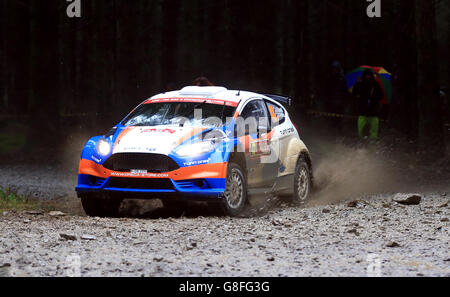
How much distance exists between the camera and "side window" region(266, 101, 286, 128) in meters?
12.9

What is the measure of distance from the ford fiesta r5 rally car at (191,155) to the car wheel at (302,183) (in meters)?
0.22

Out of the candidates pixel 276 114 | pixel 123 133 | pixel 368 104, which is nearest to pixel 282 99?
pixel 276 114

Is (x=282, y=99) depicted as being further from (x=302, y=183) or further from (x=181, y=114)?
(x=181, y=114)

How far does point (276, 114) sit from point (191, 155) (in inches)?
111

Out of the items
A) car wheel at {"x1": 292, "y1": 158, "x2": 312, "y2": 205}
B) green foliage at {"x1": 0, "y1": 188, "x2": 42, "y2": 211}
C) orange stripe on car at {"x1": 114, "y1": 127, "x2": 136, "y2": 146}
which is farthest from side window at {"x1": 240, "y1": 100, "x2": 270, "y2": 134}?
green foliage at {"x1": 0, "y1": 188, "x2": 42, "y2": 211}

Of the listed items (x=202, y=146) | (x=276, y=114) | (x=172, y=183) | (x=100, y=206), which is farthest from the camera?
(x=276, y=114)

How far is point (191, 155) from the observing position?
422 inches

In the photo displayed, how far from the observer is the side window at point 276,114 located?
12896mm

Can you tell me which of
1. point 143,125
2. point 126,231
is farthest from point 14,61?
point 126,231

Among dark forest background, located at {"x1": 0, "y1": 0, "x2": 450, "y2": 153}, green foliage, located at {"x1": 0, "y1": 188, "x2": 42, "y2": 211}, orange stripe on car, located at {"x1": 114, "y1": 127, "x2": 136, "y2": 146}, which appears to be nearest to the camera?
orange stripe on car, located at {"x1": 114, "y1": 127, "x2": 136, "y2": 146}

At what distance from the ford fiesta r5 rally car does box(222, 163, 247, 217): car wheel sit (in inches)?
0.5

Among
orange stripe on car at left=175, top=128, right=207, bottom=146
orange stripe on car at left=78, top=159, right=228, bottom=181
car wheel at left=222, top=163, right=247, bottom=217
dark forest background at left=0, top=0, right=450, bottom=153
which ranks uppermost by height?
dark forest background at left=0, top=0, right=450, bottom=153

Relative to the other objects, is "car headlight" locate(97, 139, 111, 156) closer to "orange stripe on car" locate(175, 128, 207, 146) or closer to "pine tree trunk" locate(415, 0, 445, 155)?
"orange stripe on car" locate(175, 128, 207, 146)

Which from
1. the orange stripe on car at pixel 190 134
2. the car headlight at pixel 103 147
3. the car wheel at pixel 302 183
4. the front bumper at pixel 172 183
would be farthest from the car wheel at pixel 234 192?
the car wheel at pixel 302 183
